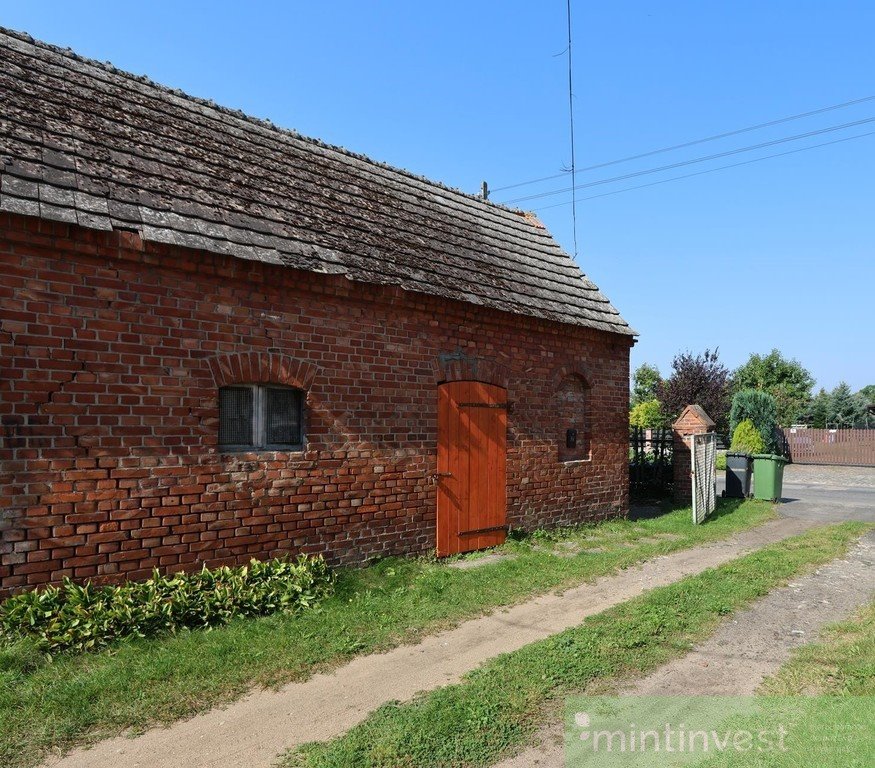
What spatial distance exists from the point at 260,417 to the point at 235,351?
0.75 metres

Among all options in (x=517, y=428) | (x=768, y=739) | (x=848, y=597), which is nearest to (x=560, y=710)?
(x=768, y=739)

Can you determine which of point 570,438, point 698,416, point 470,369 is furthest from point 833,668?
point 698,416

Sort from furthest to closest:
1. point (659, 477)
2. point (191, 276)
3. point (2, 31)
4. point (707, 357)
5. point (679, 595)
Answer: point (707, 357) → point (659, 477) → point (2, 31) → point (679, 595) → point (191, 276)

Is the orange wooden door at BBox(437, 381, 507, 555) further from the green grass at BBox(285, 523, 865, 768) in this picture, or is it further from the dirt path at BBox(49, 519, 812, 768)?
the green grass at BBox(285, 523, 865, 768)

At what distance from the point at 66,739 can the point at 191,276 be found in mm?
3920

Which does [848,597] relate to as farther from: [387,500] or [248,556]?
[248,556]

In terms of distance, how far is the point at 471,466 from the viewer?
28.1ft

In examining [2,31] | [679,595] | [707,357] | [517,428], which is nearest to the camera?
[679,595]

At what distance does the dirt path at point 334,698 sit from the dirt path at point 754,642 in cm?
111

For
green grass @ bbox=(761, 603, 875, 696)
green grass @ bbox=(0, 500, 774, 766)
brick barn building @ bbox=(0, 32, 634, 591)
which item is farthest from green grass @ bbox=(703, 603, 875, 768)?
brick barn building @ bbox=(0, 32, 634, 591)

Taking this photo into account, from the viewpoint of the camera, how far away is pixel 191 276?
19.8ft

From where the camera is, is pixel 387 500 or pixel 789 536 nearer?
pixel 387 500

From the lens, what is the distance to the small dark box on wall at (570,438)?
10.2 m

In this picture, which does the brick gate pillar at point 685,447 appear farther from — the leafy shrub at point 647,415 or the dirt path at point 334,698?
the leafy shrub at point 647,415
